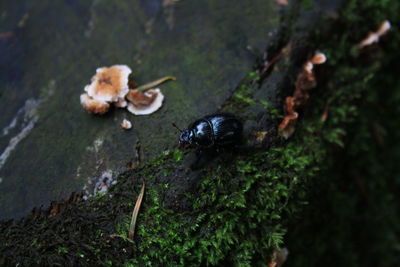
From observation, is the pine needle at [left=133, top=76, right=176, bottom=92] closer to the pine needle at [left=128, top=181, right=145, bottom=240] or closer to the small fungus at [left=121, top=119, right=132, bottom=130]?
the small fungus at [left=121, top=119, right=132, bottom=130]

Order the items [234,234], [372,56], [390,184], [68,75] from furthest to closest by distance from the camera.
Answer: [390,184] < [372,56] < [68,75] < [234,234]

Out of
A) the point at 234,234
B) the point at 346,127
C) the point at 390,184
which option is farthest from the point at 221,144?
the point at 390,184

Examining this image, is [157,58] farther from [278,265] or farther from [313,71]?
[278,265]

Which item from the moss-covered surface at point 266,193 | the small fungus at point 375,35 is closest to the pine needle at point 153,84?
the moss-covered surface at point 266,193

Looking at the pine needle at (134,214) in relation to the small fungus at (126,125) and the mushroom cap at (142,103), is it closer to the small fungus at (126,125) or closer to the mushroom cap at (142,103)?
the small fungus at (126,125)

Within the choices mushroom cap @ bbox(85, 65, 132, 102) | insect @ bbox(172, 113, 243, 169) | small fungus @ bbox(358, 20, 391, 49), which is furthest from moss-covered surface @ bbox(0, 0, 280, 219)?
small fungus @ bbox(358, 20, 391, 49)
